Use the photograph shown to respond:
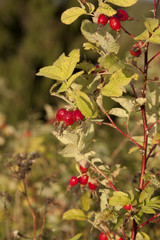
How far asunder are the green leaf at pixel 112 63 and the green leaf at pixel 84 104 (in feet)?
A: 0.35

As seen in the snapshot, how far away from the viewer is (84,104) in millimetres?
918

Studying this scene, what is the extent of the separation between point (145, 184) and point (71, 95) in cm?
40

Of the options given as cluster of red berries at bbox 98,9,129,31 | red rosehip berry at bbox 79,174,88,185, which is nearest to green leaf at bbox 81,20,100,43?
cluster of red berries at bbox 98,9,129,31

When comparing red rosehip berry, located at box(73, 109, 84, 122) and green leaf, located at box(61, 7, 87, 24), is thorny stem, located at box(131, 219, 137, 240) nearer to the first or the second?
red rosehip berry, located at box(73, 109, 84, 122)

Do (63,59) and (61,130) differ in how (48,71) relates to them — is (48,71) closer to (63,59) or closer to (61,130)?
(63,59)

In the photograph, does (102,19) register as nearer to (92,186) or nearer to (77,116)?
(77,116)

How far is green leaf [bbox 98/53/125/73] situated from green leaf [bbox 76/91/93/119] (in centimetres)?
11

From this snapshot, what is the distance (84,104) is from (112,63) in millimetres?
145

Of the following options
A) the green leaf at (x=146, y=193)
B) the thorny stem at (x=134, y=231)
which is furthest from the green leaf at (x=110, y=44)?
the thorny stem at (x=134, y=231)

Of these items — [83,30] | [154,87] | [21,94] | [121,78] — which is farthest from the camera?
[21,94]

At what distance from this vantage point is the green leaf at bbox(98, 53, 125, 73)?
893mm

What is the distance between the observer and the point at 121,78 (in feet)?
3.06

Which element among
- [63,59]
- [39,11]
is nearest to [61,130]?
[63,59]

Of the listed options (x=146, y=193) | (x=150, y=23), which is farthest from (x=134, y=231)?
(x=150, y=23)
